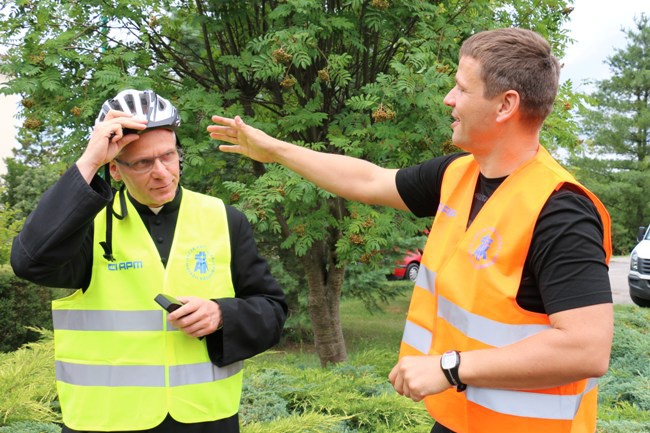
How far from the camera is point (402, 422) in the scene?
13.9ft

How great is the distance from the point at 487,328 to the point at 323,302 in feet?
19.0

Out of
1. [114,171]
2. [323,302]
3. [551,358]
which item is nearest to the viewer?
[551,358]

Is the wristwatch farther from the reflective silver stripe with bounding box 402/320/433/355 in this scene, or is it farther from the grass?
the grass

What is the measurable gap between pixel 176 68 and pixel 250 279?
15.0 ft

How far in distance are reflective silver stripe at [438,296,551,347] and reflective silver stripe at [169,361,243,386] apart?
910mm

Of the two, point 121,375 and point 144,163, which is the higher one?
point 144,163

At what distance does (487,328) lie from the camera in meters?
2.06

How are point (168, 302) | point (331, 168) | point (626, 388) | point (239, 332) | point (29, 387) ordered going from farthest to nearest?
point (626, 388) → point (29, 387) → point (331, 168) → point (239, 332) → point (168, 302)

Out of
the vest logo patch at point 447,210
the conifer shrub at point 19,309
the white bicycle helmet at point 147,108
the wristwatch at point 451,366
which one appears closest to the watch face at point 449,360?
the wristwatch at point 451,366

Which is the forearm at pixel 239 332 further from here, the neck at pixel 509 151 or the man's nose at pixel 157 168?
the neck at pixel 509 151

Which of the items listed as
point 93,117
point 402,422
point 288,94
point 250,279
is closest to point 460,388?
point 250,279

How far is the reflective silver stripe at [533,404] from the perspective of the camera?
2.02 meters

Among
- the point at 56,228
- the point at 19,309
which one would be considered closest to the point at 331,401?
the point at 56,228

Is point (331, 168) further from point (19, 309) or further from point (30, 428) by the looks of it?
point (19, 309)
